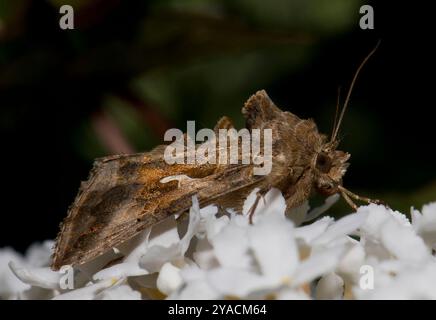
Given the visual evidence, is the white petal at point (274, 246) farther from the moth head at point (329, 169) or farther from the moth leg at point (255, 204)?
the moth head at point (329, 169)

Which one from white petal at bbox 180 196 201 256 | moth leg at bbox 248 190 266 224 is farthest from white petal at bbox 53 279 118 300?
moth leg at bbox 248 190 266 224

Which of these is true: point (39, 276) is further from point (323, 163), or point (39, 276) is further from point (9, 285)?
point (323, 163)

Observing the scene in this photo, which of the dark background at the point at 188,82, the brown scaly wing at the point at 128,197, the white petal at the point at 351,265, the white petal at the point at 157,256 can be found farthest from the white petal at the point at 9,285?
the white petal at the point at 351,265

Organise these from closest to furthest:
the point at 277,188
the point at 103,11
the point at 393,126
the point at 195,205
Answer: the point at 195,205 < the point at 277,188 < the point at 103,11 < the point at 393,126

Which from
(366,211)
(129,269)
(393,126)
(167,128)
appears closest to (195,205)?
(129,269)

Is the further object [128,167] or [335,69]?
[335,69]

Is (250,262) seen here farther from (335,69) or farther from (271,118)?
(335,69)

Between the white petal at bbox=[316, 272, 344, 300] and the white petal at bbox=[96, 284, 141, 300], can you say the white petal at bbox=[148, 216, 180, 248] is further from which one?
the white petal at bbox=[316, 272, 344, 300]
